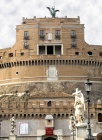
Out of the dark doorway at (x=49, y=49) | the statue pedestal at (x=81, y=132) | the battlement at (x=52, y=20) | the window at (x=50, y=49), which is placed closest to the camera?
the statue pedestal at (x=81, y=132)

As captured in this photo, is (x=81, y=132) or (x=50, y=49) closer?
(x=81, y=132)

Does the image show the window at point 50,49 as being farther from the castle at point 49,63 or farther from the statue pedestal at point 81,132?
the statue pedestal at point 81,132

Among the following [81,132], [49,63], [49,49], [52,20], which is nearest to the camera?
[81,132]

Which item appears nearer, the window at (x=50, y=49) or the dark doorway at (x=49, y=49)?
the window at (x=50, y=49)

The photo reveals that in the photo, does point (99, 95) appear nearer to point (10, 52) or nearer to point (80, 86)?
point (80, 86)

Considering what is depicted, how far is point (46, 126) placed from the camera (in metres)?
52.3

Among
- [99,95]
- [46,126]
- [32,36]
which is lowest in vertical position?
[46,126]

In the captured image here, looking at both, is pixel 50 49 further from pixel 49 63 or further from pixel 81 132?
pixel 81 132

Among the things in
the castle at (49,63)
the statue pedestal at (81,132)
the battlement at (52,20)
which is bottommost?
the statue pedestal at (81,132)

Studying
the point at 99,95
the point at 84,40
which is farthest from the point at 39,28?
the point at 99,95

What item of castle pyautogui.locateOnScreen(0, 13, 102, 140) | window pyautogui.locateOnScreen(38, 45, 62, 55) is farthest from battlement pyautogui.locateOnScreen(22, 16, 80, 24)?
window pyautogui.locateOnScreen(38, 45, 62, 55)

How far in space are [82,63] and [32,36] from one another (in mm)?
7887

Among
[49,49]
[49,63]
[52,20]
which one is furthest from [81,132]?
[52,20]

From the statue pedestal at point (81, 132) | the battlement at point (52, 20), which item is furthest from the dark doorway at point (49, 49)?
the statue pedestal at point (81, 132)
